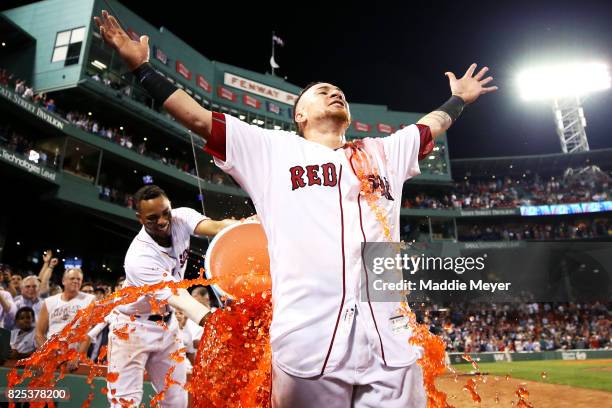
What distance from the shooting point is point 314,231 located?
1759 millimetres

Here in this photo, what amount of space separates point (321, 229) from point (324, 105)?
30.0 inches

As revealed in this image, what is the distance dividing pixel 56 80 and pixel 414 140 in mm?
27162

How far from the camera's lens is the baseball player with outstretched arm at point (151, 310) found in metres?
4.08

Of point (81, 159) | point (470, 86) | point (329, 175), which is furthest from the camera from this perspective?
point (81, 159)

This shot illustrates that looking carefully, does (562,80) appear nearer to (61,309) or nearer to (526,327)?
(526,327)

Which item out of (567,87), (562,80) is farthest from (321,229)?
(567,87)

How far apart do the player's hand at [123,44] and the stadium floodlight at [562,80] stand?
37201 millimetres

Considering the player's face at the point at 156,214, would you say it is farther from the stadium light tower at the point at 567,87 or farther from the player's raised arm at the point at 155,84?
the stadium light tower at the point at 567,87

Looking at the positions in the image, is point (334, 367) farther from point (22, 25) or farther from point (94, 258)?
point (22, 25)

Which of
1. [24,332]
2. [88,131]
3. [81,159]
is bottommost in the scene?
[24,332]

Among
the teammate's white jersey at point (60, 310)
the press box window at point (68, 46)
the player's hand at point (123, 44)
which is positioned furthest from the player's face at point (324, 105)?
the press box window at point (68, 46)

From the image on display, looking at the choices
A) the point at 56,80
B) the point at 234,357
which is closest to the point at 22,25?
the point at 56,80

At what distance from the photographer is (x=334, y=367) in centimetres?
158

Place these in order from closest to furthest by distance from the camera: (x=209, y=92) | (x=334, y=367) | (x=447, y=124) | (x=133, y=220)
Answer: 1. (x=334, y=367)
2. (x=447, y=124)
3. (x=133, y=220)
4. (x=209, y=92)
